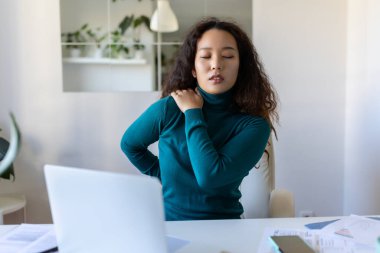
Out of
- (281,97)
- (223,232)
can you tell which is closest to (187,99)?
(223,232)

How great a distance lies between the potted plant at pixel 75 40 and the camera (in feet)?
7.85

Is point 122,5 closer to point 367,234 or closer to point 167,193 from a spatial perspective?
point 167,193

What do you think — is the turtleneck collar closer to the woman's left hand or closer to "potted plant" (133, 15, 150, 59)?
the woman's left hand

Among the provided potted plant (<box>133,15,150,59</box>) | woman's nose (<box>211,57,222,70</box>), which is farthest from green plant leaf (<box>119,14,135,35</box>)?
woman's nose (<box>211,57,222,70</box>)

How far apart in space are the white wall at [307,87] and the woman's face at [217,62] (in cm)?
117

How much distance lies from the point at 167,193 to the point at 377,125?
1.34 m

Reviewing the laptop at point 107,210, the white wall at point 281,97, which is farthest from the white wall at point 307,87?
the laptop at point 107,210

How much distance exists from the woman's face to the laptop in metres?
0.61

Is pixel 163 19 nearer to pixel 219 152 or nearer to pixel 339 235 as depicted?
pixel 219 152

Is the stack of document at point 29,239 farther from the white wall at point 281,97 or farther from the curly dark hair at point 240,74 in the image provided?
the white wall at point 281,97

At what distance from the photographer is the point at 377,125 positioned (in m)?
2.04

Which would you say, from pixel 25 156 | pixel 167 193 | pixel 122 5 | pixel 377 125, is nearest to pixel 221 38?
pixel 167 193

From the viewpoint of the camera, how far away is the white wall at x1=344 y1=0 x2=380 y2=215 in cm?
205

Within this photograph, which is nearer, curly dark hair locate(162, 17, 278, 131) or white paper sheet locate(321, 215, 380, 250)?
white paper sheet locate(321, 215, 380, 250)
